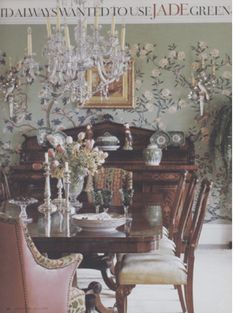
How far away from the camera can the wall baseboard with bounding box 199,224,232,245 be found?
6.02 m

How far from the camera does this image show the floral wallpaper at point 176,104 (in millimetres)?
5973

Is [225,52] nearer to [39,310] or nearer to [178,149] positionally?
[178,149]

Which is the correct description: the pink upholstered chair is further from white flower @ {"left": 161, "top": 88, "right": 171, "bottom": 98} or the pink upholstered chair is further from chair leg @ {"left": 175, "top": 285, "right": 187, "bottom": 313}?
white flower @ {"left": 161, "top": 88, "right": 171, "bottom": 98}

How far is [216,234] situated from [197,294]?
1899mm

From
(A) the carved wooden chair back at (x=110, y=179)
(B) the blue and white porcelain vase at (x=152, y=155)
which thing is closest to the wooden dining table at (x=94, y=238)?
(A) the carved wooden chair back at (x=110, y=179)

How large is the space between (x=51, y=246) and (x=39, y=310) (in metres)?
0.40

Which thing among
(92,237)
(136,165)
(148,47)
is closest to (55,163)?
(92,237)

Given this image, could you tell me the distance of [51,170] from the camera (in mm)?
3826

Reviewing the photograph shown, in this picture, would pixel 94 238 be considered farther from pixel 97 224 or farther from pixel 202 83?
pixel 202 83

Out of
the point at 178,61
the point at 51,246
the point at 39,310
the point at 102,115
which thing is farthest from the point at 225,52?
the point at 39,310

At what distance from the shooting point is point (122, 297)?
310 cm

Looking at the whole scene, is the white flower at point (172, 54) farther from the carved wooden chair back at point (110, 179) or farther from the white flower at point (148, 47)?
the carved wooden chair back at point (110, 179)

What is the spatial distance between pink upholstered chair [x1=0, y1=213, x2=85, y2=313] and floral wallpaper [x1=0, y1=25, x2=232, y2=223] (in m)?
3.62

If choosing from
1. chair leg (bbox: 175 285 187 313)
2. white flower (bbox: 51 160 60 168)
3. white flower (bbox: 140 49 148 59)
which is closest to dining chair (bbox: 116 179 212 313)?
chair leg (bbox: 175 285 187 313)
